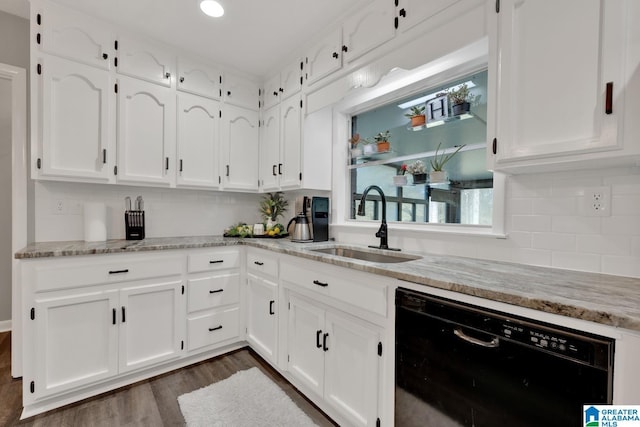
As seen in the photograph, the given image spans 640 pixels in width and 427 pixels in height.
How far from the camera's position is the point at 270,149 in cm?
283

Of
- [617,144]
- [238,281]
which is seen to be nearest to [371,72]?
[617,144]

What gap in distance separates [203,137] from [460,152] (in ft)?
6.97

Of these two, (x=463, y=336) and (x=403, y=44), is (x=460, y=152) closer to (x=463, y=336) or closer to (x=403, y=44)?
(x=403, y=44)

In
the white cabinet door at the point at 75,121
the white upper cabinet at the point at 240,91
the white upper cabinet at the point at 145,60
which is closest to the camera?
the white cabinet door at the point at 75,121

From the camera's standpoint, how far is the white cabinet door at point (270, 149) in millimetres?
2734

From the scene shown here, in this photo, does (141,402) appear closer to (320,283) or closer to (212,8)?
(320,283)

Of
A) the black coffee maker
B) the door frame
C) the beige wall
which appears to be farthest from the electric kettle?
the beige wall

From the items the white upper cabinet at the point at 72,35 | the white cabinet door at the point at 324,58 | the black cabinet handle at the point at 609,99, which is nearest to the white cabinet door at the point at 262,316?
the white cabinet door at the point at 324,58

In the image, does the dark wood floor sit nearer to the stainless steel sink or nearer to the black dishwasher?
the black dishwasher

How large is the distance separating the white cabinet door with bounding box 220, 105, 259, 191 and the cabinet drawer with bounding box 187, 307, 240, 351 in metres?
1.17

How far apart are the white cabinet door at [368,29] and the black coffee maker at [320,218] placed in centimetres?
106

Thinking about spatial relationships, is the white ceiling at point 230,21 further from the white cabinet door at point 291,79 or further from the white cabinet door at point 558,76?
the white cabinet door at point 558,76

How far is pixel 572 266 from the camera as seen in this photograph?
4.20 feet

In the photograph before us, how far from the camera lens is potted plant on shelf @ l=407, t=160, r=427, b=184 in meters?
2.02
